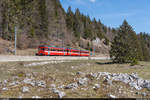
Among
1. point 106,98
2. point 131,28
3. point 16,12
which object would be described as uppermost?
point 16,12

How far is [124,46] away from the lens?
34188 millimetres

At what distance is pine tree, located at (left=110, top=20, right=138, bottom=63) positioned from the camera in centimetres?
3375

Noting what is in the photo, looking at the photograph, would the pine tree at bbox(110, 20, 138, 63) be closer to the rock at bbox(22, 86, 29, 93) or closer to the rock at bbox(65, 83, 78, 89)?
the rock at bbox(65, 83, 78, 89)

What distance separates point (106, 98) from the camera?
25.1 feet

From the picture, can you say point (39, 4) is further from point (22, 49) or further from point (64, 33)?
point (22, 49)

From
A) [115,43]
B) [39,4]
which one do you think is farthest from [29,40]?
[115,43]

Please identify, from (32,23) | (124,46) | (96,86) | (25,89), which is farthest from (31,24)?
(96,86)

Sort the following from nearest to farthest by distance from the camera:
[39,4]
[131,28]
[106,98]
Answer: [106,98]
[131,28]
[39,4]

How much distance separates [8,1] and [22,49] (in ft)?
55.0

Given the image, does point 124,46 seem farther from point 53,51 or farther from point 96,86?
point 96,86

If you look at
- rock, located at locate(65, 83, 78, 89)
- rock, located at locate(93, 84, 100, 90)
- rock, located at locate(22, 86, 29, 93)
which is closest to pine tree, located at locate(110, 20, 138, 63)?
rock, located at locate(93, 84, 100, 90)

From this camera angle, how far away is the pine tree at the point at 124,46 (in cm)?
3375

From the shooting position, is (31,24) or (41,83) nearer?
(41,83)

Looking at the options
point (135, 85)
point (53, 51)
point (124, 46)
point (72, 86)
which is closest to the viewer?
point (72, 86)
